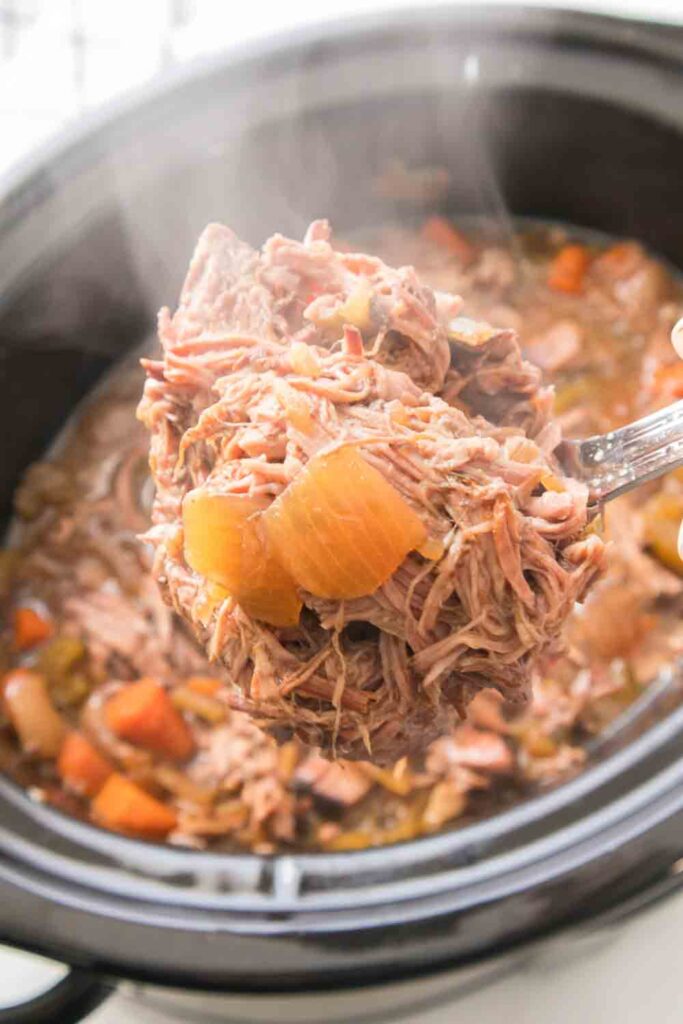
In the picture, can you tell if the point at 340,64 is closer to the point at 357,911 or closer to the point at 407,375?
the point at 407,375

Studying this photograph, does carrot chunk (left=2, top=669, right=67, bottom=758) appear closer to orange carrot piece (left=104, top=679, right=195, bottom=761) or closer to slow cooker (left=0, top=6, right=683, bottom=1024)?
orange carrot piece (left=104, top=679, right=195, bottom=761)

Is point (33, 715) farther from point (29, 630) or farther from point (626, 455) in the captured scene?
point (626, 455)

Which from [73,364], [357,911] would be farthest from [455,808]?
[73,364]

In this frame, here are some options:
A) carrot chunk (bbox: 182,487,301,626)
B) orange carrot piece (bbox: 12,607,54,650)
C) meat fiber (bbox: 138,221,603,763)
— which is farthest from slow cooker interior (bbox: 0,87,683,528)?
carrot chunk (bbox: 182,487,301,626)

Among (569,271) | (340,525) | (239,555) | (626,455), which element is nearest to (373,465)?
(340,525)

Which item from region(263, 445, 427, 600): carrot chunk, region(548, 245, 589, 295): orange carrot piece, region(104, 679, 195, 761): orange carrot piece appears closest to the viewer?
region(263, 445, 427, 600): carrot chunk
